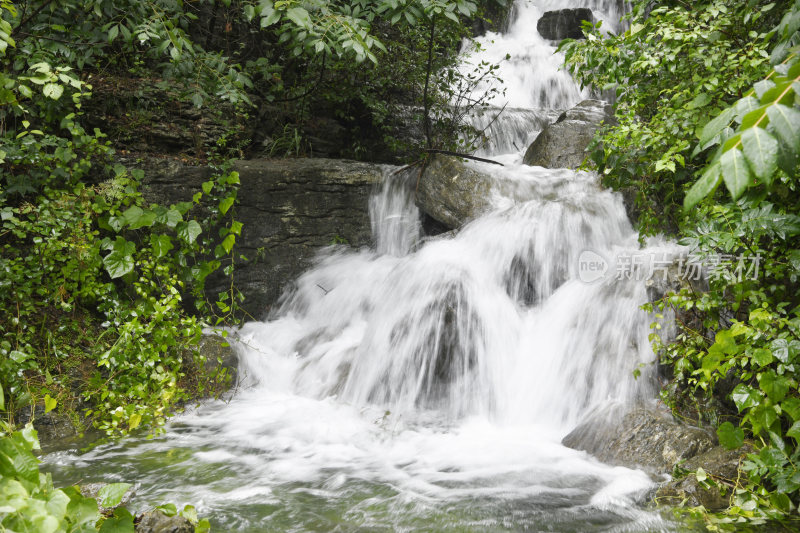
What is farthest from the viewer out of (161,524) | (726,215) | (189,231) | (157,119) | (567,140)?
(567,140)

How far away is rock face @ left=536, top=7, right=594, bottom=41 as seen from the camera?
43.9 feet

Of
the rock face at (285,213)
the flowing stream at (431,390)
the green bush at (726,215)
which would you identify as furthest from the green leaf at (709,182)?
the rock face at (285,213)

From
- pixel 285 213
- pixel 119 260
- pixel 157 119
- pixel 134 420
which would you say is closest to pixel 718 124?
pixel 134 420

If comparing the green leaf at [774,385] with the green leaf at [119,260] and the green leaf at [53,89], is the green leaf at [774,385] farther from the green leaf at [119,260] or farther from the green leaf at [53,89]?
the green leaf at [119,260]

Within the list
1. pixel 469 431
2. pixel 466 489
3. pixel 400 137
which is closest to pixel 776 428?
pixel 466 489

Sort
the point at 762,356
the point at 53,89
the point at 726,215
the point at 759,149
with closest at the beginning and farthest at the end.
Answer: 1. the point at 759,149
2. the point at 762,356
3. the point at 726,215
4. the point at 53,89

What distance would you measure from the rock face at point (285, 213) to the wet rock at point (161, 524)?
408cm

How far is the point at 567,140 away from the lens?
24.6ft

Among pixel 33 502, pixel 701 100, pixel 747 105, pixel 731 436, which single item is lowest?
pixel 731 436

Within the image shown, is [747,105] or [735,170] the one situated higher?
[747,105]

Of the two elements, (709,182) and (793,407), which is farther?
(793,407)

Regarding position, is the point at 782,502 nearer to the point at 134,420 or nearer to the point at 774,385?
the point at 774,385

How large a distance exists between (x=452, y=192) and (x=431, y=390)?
2891mm

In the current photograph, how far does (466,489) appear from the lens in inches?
128
